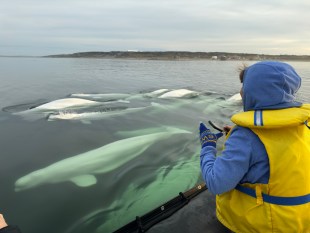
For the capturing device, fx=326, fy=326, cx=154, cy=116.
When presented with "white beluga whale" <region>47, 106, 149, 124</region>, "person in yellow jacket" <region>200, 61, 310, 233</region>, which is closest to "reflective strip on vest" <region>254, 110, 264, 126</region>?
"person in yellow jacket" <region>200, 61, 310, 233</region>

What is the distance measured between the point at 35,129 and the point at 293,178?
9913 mm

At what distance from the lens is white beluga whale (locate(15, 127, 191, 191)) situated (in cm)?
709

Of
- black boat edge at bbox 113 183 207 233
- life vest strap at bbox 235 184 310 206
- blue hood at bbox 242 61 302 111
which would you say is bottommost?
black boat edge at bbox 113 183 207 233

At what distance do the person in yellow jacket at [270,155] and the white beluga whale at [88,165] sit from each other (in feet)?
15.3

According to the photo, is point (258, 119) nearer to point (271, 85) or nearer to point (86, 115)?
point (271, 85)

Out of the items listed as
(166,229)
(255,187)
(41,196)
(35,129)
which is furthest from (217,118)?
(255,187)

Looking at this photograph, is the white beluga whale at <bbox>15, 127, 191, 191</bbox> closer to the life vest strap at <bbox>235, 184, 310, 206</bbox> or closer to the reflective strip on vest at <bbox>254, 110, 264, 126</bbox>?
the life vest strap at <bbox>235, 184, 310, 206</bbox>

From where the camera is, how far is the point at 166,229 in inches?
172

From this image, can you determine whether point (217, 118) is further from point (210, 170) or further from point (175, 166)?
point (210, 170)

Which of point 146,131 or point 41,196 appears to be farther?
point 146,131

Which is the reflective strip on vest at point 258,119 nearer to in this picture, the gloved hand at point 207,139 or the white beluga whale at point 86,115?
the gloved hand at point 207,139

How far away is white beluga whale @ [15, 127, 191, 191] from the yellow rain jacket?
4.58 metres

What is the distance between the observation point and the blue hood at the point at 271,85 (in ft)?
9.32

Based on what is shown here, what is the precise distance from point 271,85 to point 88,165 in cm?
581
